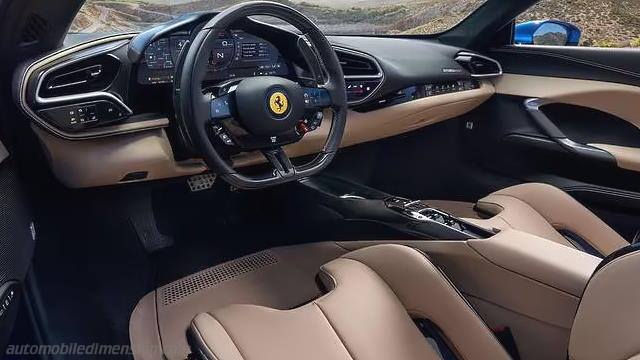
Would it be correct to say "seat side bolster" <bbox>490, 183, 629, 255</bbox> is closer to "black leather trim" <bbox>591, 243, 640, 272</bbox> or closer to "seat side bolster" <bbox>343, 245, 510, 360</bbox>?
"seat side bolster" <bbox>343, 245, 510, 360</bbox>

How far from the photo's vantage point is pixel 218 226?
2170 mm

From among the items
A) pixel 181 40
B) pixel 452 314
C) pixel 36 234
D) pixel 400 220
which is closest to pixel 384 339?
pixel 452 314

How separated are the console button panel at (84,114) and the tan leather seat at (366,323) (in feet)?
2.00

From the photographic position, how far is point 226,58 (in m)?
1.70

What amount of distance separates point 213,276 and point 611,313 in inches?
53.9

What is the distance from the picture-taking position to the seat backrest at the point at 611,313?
85 cm

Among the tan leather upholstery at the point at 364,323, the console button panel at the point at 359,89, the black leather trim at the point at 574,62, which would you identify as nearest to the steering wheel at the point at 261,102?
the tan leather upholstery at the point at 364,323

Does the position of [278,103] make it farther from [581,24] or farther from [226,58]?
[581,24]

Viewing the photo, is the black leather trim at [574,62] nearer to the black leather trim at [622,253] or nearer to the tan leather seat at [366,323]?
the tan leather seat at [366,323]

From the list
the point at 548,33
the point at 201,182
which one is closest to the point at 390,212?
the point at 201,182

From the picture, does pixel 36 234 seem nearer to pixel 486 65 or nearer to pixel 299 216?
pixel 299 216

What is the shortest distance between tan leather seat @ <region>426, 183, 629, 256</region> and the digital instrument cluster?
792 mm

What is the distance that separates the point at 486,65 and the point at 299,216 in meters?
1.11

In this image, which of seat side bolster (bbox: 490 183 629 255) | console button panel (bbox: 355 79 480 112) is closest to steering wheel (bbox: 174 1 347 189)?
console button panel (bbox: 355 79 480 112)
